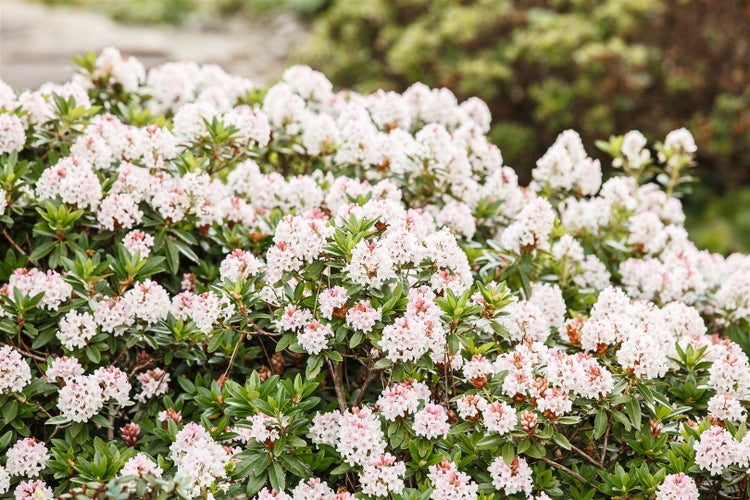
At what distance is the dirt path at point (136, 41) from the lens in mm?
11523

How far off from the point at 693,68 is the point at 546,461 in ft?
22.4

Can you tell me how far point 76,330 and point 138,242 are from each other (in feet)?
1.26

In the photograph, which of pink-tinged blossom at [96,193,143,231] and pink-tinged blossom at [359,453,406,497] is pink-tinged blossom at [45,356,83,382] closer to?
pink-tinged blossom at [96,193,143,231]

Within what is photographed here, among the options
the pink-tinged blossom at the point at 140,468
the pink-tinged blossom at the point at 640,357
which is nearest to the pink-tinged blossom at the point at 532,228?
the pink-tinged blossom at the point at 640,357

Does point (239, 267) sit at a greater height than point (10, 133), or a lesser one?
lesser

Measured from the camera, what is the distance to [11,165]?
301cm

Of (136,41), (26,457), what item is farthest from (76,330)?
(136,41)

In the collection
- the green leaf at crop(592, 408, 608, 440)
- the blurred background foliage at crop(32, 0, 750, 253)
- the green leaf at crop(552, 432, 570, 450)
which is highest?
the blurred background foliage at crop(32, 0, 750, 253)

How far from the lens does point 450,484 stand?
94.5 inches

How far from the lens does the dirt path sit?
37.8ft

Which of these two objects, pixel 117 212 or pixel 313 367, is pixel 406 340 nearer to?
pixel 313 367

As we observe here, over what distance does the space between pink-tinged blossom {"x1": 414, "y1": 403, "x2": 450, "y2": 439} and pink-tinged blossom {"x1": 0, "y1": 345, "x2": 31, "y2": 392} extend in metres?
1.31

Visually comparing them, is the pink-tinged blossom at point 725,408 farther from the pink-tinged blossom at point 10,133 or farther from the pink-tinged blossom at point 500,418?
the pink-tinged blossom at point 10,133

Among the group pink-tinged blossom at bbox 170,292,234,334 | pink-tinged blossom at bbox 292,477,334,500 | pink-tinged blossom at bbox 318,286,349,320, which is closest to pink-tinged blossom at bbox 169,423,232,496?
pink-tinged blossom at bbox 292,477,334,500
